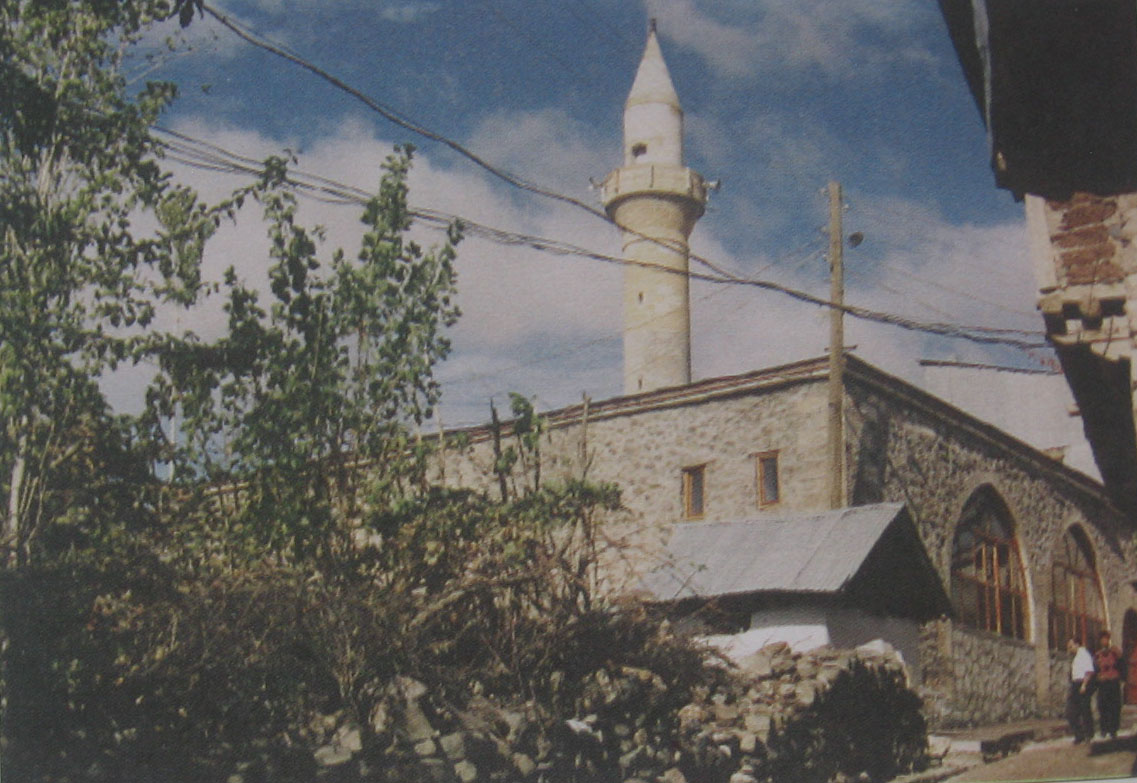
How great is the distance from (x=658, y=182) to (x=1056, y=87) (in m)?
19.9

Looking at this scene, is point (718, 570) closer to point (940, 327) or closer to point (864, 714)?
point (864, 714)

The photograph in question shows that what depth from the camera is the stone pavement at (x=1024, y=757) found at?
29.7 ft

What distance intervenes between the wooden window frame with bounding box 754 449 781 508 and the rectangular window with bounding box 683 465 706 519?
745 millimetres

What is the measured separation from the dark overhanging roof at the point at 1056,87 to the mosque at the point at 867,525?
9.94 ft

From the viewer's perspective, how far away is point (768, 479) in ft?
50.3

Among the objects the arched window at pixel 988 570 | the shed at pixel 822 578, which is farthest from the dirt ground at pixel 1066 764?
the arched window at pixel 988 570

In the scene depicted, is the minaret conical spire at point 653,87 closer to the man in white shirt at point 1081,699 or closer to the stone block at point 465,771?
the man in white shirt at point 1081,699

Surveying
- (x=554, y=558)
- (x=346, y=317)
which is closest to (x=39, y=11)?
(x=346, y=317)

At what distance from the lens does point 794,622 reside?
11.6 metres

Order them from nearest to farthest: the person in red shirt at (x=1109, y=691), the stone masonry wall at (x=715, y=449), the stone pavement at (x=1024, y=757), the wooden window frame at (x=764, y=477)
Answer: the stone pavement at (x=1024, y=757) → the person in red shirt at (x=1109, y=691) → the stone masonry wall at (x=715, y=449) → the wooden window frame at (x=764, y=477)

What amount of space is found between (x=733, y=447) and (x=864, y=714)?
5.44 meters

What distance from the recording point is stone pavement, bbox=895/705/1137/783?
9.05 m

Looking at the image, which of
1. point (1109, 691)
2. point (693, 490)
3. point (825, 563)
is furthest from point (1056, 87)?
point (693, 490)

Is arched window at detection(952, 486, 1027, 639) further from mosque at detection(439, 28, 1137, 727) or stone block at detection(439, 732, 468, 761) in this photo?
stone block at detection(439, 732, 468, 761)
